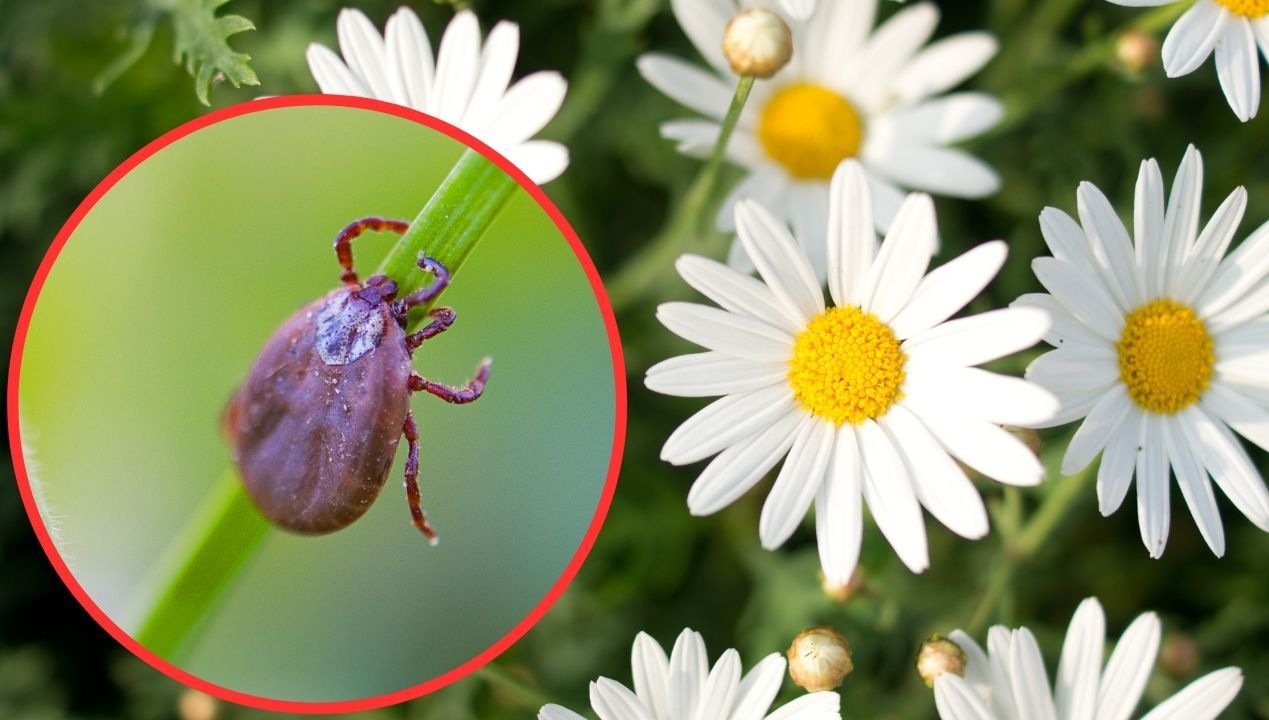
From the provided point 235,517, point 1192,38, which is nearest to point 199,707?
point 235,517

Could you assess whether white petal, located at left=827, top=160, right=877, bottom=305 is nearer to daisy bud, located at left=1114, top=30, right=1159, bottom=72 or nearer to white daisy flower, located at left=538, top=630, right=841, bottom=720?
white daisy flower, located at left=538, top=630, right=841, bottom=720

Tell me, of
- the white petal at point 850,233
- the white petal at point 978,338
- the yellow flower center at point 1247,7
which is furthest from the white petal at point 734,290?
the yellow flower center at point 1247,7

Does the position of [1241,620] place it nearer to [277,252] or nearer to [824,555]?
[824,555]

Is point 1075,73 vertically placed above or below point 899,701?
above

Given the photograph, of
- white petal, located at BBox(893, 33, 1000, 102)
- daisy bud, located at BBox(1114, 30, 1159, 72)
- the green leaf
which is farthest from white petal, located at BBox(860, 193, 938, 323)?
the green leaf

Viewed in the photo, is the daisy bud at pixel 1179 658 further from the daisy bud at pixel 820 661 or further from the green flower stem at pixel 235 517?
the green flower stem at pixel 235 517

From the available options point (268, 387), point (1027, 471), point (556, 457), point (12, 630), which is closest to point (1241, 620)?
point (1027, 471)

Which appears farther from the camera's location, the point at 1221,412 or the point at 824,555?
the point at 1221,412
